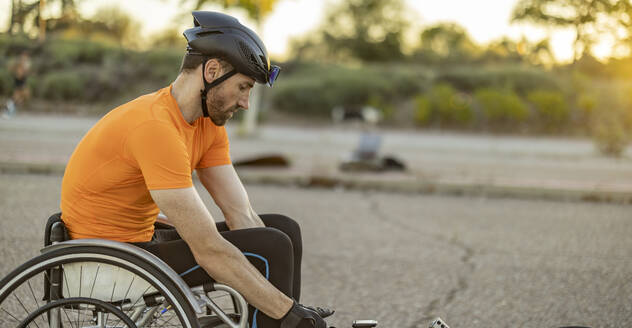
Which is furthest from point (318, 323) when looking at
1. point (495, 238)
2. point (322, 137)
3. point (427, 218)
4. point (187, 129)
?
point (322, 137)

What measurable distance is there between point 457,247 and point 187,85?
12.2 ft

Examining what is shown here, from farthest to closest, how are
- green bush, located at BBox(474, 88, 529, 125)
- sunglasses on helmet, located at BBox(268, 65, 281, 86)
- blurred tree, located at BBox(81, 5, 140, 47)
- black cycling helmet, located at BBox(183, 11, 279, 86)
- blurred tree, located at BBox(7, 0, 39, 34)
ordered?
1. blurred tree, located at BBox(81, 5, 140, 47)
2. green bush, located at BBox(474, 88, 529, 125)
3. blurred tree, located at BBox(7, 0, 39, 34)
4. sunglasses on helmet, located at BBox(268, 65, 281, 86)
5. black cycling helmet, located at BBox(183, 11, 279, 86)

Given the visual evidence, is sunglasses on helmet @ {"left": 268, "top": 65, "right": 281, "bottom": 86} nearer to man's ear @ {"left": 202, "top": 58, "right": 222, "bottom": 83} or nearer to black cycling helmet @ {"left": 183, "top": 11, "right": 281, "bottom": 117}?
black cycling helmet @ {"left": 183, "top": 11, "right": 281, "bottom": 117}

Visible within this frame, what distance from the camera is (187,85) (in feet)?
7.80

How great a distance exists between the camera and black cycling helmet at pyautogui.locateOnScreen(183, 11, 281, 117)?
230 centimetres

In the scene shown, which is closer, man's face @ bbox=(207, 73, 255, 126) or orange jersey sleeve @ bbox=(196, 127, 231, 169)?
man's face @ bbox=(207, 73, 255, 126)

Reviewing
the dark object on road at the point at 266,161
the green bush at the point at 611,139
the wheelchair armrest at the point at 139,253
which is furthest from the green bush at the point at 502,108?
the wheelchair armrest at the point at 139,253

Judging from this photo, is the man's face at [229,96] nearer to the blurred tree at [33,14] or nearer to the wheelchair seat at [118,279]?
the wheelchair seat at [118,279]

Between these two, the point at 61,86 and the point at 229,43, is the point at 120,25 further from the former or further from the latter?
the point at 229,43

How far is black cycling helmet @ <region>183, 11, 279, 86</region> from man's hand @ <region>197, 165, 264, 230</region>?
0.59 meters

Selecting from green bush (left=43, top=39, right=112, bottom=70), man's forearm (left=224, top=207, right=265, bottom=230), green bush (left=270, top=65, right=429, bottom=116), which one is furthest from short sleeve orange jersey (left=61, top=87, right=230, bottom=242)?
green bush (left=43, top=39, right=112, bottom=70)

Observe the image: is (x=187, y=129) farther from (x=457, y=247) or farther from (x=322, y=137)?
(x=322, y=137)

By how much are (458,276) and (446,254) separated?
0.63 metres

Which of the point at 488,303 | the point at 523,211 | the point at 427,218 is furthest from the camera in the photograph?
the point at 523,211
